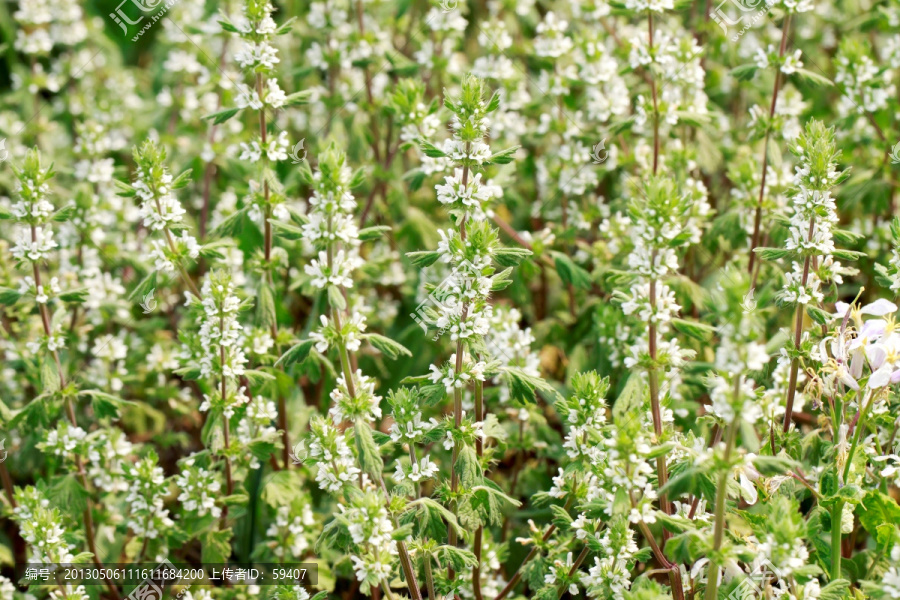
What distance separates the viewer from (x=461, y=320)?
297cm

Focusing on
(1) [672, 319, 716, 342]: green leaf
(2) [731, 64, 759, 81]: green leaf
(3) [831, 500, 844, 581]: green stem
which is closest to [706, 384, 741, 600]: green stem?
(1) [672, 319, 716, 342]: green leaf

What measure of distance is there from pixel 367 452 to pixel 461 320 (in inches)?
21.2

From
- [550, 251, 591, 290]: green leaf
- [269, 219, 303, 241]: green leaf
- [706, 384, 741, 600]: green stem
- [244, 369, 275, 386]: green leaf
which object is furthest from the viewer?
[550, 251, 591, 290]: green leaf

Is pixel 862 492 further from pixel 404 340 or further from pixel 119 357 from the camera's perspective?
pixel 119 357

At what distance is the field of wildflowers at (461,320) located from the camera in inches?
116

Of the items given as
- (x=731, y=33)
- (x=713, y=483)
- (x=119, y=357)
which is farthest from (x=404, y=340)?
(x=731, y=33)

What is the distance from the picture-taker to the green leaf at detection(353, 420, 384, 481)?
290 cm

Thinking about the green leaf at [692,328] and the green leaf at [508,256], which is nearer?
the green leaf at [692,328]

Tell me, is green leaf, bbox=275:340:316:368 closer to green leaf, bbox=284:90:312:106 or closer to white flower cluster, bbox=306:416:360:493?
white flower cluster, bbox=306:416:360:493

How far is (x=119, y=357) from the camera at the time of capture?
4.51 meters

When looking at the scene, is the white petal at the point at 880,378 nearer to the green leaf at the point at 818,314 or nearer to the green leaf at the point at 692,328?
the green leaf at the point at 818,314

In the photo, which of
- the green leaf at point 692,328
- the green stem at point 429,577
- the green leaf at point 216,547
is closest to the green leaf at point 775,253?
the green leaf at point 692,328

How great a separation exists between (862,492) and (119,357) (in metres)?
3.47

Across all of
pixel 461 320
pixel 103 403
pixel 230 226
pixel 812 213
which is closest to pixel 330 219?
pixel 461 320
